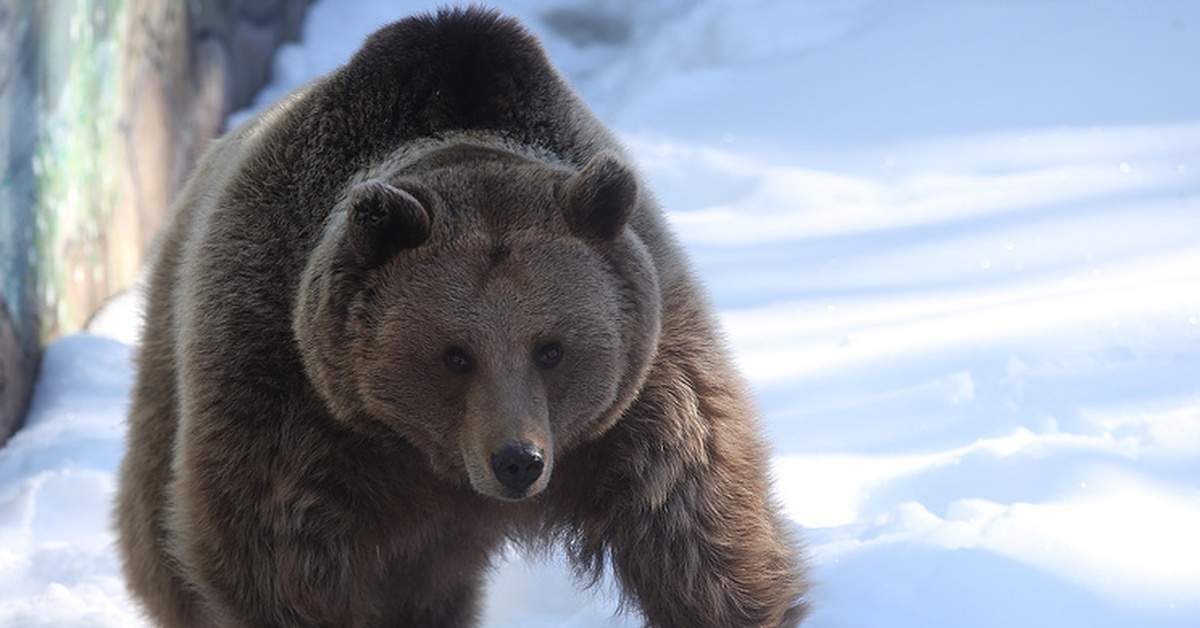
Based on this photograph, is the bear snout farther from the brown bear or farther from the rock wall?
the rock wall

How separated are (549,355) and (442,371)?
233 millimetres

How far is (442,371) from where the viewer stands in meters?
3.00

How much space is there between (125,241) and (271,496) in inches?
186

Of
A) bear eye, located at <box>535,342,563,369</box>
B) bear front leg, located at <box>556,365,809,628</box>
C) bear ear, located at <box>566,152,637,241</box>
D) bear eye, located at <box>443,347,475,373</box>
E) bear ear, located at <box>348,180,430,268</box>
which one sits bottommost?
bear front leg, located at <box>556,365,809,628</box>

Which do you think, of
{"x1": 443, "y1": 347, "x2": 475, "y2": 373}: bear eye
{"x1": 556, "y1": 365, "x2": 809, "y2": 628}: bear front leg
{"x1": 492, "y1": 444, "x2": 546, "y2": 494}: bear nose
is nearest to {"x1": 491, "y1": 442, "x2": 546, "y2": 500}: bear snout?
{"x1": 492, "y1": 444, "x2": 546, "y2": 494}: bear nose

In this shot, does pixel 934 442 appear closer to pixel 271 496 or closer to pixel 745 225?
pixel 271 496

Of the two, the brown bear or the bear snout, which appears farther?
the brown bear

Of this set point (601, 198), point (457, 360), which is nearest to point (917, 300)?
point (601, 198)

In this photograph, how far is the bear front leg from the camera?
331cm

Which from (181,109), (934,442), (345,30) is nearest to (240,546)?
(934,442)

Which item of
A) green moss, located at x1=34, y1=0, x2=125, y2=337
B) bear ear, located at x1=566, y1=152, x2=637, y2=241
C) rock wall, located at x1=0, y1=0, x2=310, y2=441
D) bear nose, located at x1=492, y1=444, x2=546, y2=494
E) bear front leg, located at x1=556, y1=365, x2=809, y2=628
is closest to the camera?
bear nose, located at x1=492, y1=444, x2=546, y2=494

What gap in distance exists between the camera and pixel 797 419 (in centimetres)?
550

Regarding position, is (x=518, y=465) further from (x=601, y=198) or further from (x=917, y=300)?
(x=917, y=300)

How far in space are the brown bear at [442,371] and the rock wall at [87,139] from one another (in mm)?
2479
